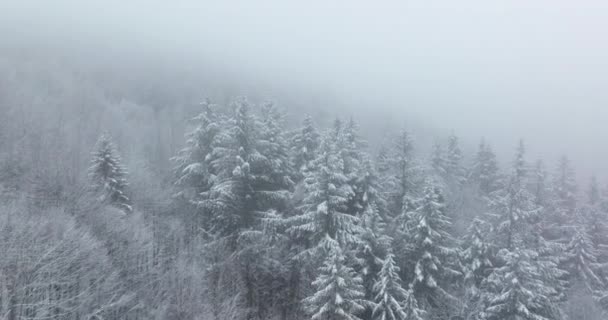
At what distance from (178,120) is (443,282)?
1830 inches

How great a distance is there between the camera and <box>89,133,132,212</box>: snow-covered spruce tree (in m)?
20.5

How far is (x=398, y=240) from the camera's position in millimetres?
21203

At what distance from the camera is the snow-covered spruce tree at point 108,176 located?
20495mm

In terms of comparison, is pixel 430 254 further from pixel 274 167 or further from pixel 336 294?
pixel 274 167

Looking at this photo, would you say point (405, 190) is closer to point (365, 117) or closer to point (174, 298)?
point (174, 298)

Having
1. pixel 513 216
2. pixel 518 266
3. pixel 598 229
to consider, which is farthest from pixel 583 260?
pixel 518 266

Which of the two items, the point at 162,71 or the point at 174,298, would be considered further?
the point at 162,71

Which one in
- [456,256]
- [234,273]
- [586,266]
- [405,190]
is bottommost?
[586,266]

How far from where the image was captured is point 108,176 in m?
21.0

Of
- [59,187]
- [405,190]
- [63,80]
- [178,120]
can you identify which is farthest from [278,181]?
[63,80]

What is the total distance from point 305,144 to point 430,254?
11.0m

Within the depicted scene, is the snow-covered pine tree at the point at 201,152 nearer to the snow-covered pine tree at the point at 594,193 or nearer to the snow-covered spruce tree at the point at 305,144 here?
the snow-covered spruce tree at the point at 305,144

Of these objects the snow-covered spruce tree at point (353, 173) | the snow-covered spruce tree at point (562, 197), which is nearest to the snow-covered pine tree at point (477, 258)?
the snow-covered spruce tree at point (353, 173)

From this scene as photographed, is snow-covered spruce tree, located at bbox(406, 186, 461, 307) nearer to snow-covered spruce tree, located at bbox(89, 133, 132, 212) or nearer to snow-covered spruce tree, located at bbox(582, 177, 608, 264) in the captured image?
snow-covered spruce tree, located at bbox(89, 133, 132, 212)
